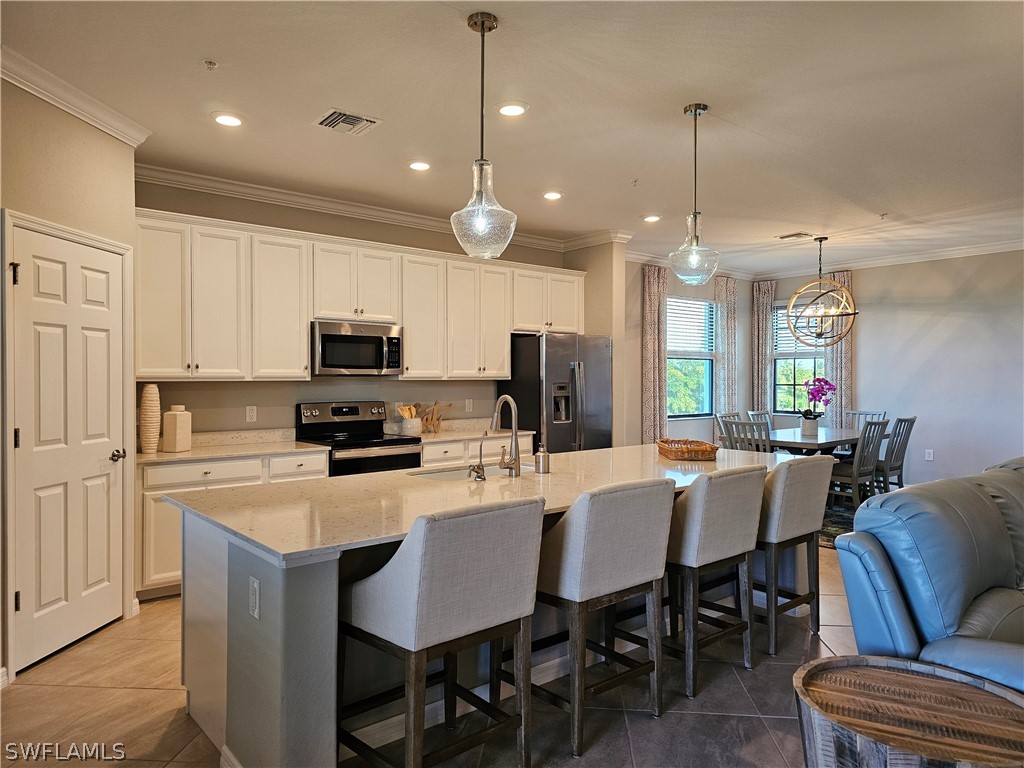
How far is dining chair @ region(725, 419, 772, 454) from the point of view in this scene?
598 cm

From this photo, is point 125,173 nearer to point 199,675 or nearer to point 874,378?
point 199,675

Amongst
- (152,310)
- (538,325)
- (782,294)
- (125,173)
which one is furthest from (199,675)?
(782,294)

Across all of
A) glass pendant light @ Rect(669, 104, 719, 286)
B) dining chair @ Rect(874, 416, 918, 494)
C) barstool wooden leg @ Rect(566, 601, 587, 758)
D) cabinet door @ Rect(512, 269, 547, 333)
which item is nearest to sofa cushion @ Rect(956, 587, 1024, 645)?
barstool wooden leg @ Rect(566, 601, 587, 758)

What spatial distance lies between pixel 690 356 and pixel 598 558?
20.2 ft

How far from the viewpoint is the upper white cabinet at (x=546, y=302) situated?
591 centimetres

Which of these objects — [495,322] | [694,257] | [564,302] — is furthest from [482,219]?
[564,302]

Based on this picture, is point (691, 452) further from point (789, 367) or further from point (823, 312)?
point (789, 367)

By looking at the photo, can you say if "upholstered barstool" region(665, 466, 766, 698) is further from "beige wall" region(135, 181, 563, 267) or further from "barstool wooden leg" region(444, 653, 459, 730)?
"beige wall" region(135, 181, 563, 267)

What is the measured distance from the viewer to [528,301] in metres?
5.97

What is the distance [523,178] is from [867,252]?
14.8 feet

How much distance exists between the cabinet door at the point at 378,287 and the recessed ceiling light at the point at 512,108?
189 centimetres

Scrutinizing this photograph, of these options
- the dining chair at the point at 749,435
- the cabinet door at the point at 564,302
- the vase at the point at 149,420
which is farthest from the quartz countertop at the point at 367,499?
the cabinet door at the point at 564,302

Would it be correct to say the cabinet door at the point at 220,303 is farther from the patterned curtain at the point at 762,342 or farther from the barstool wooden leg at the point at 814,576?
the patterned curtain at the point at 762,342

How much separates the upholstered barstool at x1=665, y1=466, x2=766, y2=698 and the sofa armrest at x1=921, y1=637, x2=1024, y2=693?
873 mm
